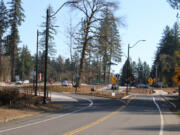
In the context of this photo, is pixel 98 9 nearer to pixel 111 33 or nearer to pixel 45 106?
pixel 111 33

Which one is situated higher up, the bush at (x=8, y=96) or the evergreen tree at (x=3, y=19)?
the evergreen tree at (x=3, y=19)

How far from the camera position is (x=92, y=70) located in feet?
248

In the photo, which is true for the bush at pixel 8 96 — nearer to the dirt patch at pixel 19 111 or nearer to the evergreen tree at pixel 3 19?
the dirt patch at pixel 19 111

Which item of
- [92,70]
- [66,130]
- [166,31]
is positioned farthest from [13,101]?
[166,31]

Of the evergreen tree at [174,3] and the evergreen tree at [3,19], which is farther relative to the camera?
the evergreen tree at [3,19]

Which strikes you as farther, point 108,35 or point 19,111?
point 108,35

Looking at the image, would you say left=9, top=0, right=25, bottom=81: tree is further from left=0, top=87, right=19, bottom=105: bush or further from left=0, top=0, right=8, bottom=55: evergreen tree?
left=0, top=87, right=19, bottom=105: bush

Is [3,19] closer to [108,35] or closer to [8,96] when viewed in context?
[108,35]

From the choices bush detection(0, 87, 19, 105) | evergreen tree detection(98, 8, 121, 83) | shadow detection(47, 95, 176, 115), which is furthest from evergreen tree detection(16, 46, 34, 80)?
bush detection(0, 87, 19, 105)

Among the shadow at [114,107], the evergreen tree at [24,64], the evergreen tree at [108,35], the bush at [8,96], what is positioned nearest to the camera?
the bush at [8,96]

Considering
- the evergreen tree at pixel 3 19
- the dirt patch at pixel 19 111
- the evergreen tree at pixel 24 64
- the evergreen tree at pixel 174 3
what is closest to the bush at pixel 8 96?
the dirt patch at pixel 19 111

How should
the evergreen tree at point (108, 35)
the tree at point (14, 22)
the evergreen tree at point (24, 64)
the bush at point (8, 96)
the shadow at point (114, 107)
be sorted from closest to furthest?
the bush at point (8, 96) < the shadow at point (114, 107) < the evergreen tree at point (108, 35) < the tree at point (14, 22) < the evergreen tree at point (24, 64)

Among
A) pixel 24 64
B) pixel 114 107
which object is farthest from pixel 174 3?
pixel 24 64

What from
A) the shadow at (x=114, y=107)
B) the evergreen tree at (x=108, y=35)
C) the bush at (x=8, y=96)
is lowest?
the shadow at (x=114, y=107)
